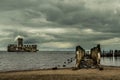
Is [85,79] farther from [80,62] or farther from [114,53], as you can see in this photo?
[114,53]

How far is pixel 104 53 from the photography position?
431 feet

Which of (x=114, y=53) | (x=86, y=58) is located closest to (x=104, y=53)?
(x=114, y=53)

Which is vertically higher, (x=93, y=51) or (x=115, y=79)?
(x=93, y=51)

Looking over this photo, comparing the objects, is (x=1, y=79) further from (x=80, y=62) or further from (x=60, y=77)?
(x=80, y=62)

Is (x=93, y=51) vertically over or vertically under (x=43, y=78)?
A: over

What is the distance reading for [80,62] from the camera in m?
37.1

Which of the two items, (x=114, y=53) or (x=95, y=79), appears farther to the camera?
(x=114, y=53)

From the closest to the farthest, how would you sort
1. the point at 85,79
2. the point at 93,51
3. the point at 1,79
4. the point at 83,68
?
the point at 85,79
the point at 1,79
the point at 83,68
the point at 93,51

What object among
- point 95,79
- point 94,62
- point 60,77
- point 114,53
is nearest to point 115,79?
point 95,79

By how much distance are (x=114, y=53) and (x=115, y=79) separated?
340 feet

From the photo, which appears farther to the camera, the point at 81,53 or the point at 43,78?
the point at 81,53

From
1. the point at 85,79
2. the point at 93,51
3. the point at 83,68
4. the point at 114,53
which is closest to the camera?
the point at 85,79

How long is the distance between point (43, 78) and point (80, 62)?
1163cm

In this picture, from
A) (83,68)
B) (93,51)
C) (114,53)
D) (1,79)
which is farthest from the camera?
(114,53)
